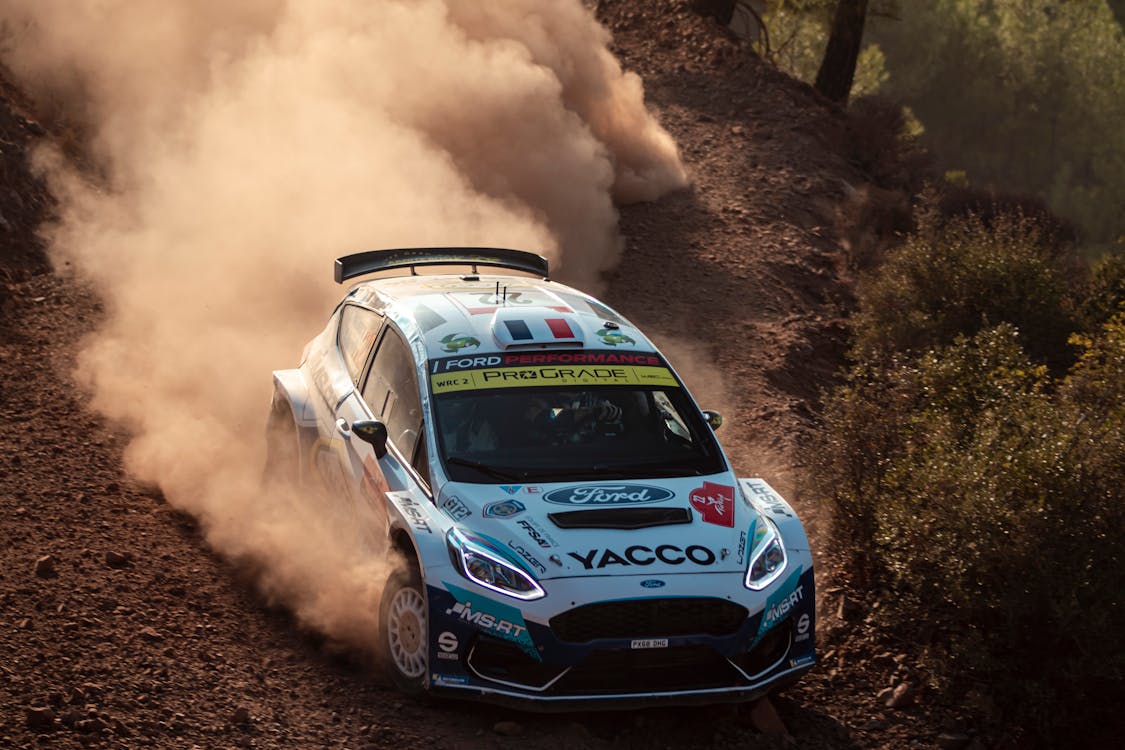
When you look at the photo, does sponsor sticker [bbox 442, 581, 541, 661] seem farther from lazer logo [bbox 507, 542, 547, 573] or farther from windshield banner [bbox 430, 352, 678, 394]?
windshield banner [bbox 430, 352, 678, 394]

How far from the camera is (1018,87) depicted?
4822 cm

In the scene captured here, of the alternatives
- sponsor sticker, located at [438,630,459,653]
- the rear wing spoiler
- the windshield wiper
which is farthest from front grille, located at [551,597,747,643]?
the rear wing spoiler

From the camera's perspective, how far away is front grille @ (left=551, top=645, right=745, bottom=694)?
18.7ft

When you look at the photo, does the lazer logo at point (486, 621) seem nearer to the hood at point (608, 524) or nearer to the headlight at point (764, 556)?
the hood at point (608, 524)

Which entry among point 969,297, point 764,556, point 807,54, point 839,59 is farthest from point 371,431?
point 807,54

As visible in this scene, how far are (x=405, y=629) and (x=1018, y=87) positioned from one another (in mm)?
47152

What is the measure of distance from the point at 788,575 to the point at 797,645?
335 mm

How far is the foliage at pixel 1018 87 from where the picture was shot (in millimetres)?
47281

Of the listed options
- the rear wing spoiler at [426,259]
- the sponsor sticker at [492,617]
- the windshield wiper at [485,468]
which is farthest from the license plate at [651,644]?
the rear wing spoiler at [426,259]

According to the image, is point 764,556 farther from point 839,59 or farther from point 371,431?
point 839,59

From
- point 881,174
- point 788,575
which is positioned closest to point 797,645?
point 788,575

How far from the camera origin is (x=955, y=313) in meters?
12.9

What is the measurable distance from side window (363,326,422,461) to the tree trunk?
14587mm

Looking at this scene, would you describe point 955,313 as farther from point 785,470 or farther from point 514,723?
point 514,723
